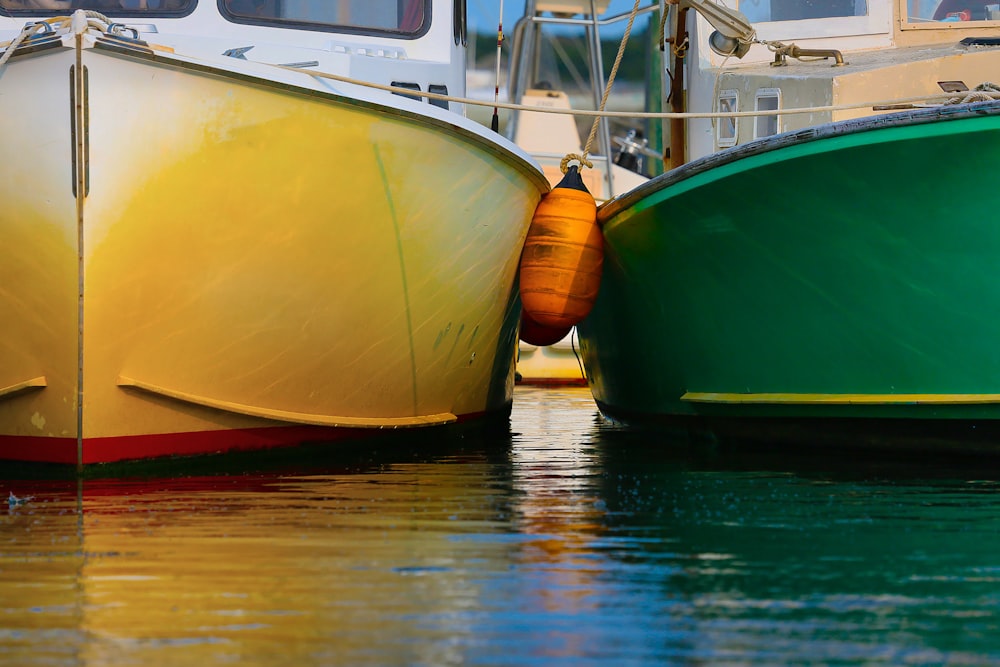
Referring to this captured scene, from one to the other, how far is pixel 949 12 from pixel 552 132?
8426mm

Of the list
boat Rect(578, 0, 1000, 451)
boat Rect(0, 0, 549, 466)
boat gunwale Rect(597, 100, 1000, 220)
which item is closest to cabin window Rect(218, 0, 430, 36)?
boat Rect(0, 0, 549, 466)

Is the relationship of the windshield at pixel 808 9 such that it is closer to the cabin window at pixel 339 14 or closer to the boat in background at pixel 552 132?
the cabin window at pixel 339 14

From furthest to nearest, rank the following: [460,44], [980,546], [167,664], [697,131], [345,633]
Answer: [697,131] → [460,44] → [980,546] → [345,633] → [167,664]

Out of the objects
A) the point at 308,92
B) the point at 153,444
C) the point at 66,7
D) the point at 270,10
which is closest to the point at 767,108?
the point at 270,10

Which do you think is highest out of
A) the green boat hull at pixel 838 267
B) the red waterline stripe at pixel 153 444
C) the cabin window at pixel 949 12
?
the cabin window at pixel 949 12

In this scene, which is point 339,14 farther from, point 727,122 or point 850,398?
point 850,398

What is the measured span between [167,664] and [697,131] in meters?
6.42

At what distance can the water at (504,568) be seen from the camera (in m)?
2.63

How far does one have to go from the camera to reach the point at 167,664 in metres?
2.49

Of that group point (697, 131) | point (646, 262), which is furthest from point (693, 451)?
point (697, 131)

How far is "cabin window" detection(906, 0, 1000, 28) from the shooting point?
790cm

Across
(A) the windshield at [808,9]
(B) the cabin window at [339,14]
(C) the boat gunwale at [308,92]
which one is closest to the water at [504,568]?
(C) the boat gunwale at [308,92]

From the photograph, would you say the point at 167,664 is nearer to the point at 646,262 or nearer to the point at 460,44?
the point at 646,262

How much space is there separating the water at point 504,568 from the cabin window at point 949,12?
3342mm
